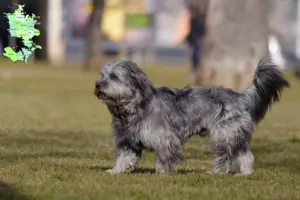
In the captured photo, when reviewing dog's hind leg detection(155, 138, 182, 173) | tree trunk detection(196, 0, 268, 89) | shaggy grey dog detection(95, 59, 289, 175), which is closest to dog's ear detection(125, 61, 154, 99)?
shaggy grey dog detection(95, 59, 289, 175)

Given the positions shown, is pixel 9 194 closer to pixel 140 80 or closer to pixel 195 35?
pixel 140 80

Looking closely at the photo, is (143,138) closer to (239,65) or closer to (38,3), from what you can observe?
(239,65)

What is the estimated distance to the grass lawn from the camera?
30.5ft

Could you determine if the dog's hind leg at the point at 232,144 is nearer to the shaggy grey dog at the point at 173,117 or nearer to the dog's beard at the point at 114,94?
the shaggy grey dog at the point at 173,117

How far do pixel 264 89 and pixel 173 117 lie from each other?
1.16m

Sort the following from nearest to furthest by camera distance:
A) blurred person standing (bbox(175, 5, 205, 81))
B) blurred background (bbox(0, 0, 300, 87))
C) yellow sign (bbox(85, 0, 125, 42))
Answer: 1. blurred background (bbox(0, 0, 300, 87))
2. blurred person standing (bbox(175, 5, 205, 81))
3. yellow sign (bbox(85, 0, 125, 42))

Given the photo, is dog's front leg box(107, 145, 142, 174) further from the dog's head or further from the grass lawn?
the dog's head

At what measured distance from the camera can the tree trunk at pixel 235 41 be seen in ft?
86.2

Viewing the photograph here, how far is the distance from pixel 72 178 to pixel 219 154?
5.66 ft

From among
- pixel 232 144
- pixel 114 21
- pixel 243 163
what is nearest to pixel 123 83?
pixel 232 144

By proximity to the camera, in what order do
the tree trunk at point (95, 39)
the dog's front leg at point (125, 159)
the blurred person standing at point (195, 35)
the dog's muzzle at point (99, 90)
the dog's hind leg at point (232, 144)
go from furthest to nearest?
the tree trunk at point (95, 39)
the blurred person standing at point (195, 35)
the dog's hind leg at point (232, 144)
the dog's front leg at point (125, 159)
the dog's muzzle at point (99, 90)


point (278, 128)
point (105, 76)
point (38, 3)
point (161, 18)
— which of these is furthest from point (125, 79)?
point (161, 18)

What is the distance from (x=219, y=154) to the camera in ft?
36.2

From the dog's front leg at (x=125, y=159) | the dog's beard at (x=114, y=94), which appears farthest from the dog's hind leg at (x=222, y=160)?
the dog's beard at (x=114, y=94)
